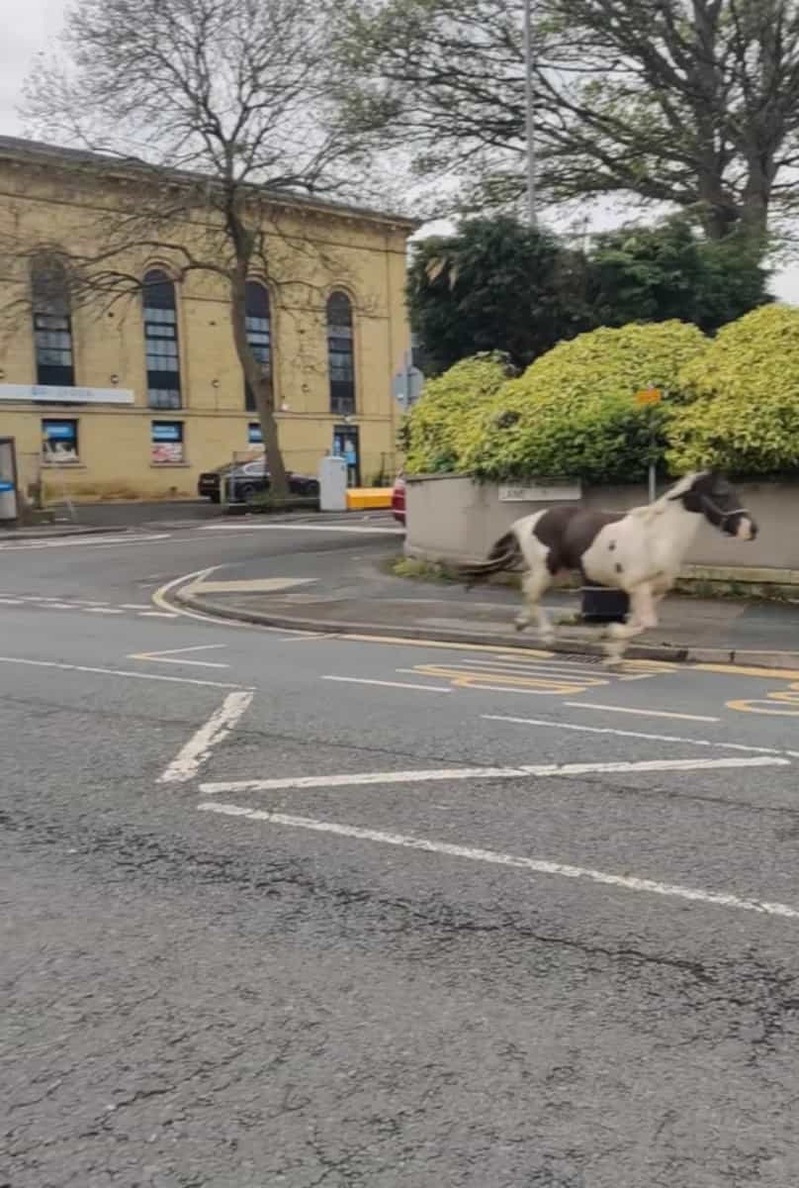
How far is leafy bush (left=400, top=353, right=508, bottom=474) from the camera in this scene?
19.1 metres

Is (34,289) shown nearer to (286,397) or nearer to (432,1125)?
(286,397)

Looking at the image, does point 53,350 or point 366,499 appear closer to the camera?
point 366,499

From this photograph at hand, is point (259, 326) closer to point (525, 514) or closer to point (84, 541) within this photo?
point (84, 541)

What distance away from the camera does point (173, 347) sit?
155ft

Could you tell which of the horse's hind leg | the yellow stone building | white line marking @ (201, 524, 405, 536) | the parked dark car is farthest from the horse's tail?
the yellow stone building

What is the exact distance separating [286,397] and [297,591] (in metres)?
36.2

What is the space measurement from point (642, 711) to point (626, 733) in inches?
32.8

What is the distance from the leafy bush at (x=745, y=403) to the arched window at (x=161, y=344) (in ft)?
113

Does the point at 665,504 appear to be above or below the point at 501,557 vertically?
above

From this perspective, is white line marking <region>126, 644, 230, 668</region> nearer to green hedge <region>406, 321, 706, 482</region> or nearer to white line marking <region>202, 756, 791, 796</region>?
white line marking <region>202, 756, 791, 796</region>

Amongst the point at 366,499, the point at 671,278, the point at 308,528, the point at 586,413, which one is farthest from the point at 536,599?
the point at 366,499

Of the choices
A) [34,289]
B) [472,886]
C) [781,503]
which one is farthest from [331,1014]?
[34,289]

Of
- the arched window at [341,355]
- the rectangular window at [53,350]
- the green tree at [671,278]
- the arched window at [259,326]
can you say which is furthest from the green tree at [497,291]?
the arched window at [341,355]

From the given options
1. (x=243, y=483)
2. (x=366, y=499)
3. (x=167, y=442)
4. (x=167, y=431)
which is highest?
(x=167, y=431)
